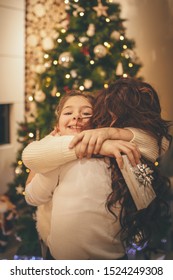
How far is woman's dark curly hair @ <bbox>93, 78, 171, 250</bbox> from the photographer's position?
1.49m

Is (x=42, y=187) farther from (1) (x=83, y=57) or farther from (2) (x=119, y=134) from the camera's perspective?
(1) (x=83, y=57)

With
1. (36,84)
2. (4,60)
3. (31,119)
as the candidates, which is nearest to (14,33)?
(4,60)

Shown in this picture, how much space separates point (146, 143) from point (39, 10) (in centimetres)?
112

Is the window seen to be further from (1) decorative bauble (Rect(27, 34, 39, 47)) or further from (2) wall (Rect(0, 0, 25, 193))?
(1) decorative bauble (Rect(27, 34, 39, 47))

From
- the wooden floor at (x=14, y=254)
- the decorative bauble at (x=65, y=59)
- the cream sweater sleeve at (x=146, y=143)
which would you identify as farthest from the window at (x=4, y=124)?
the cream sweater sleeve at (x=146, y=143)

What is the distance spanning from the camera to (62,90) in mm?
2070

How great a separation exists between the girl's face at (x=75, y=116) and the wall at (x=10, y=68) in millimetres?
Answer: 450

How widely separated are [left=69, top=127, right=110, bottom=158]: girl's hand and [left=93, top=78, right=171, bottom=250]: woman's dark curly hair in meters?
0.06

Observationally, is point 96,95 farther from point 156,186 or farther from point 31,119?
point 31,119

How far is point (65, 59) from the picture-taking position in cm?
209

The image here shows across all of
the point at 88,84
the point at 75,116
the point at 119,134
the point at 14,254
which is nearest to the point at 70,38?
the point at 88,84

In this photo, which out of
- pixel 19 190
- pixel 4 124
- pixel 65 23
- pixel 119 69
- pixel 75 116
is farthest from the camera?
pixel 65 23

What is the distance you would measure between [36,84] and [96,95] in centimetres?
68

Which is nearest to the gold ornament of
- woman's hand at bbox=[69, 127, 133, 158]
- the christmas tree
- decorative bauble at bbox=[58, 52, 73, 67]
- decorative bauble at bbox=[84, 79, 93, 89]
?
the christmas tree
